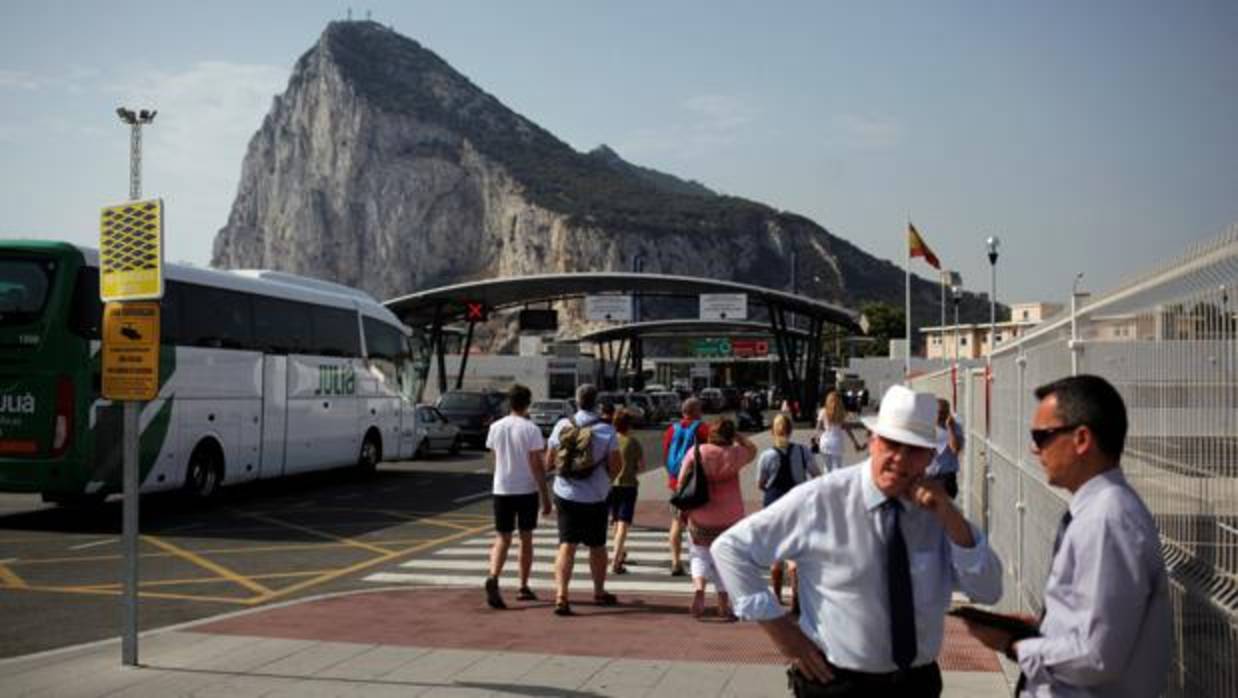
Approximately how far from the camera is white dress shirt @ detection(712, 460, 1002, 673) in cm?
354

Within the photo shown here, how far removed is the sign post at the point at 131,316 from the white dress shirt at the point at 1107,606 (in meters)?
6.09

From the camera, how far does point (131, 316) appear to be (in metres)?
7.59

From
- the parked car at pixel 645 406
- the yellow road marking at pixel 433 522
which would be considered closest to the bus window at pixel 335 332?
the yellow road marking at pixel 433 522

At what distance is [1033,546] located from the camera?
655cm

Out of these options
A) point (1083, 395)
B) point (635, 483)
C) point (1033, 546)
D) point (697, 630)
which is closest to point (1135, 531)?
point (1083, 395)

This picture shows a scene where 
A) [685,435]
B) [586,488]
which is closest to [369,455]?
[685,435]

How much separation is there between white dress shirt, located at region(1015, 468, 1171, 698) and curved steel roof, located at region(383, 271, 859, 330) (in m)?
51.1

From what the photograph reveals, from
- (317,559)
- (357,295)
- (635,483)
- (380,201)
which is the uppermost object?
(380,201)

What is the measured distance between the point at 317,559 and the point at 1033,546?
8683 millimetres

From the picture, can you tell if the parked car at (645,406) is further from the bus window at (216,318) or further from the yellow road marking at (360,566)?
the yellow road marking at (360,566)

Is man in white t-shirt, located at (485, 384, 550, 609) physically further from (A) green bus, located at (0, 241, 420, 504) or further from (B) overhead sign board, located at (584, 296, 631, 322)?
(B) overhead sign board, located at (584, 296, 631, 322)

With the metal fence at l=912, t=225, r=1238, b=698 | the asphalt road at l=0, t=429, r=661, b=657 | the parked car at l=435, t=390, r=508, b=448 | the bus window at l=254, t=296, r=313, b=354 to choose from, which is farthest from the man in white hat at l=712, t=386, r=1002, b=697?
the parked car at l=435, t=390, r=508, b=448

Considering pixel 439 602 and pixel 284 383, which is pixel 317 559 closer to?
pixel 439 602

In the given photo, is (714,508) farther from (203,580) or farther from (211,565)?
(211,565)
